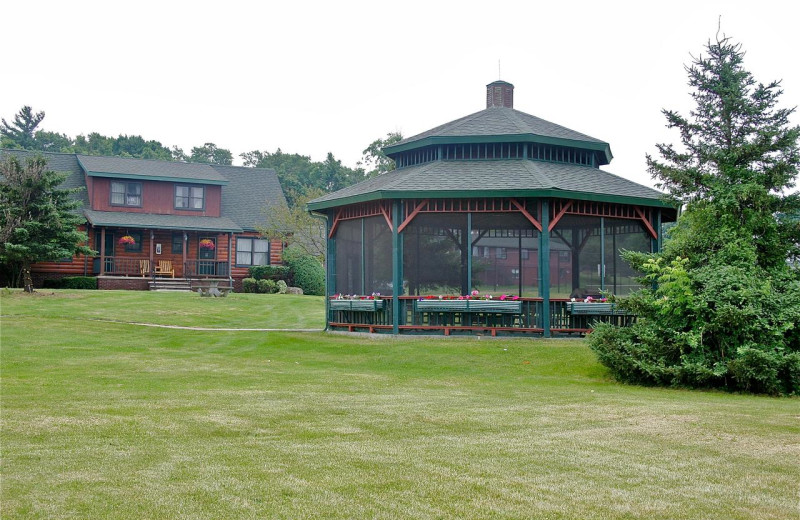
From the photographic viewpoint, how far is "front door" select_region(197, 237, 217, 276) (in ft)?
131

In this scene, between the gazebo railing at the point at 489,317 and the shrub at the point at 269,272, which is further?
the shrub at the point at 269,272

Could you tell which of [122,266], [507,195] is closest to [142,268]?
[122,266]

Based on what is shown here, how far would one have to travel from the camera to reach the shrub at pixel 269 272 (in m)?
41.3

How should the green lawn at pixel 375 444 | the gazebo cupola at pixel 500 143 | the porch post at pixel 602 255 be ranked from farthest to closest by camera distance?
the gazebo cupola at pixel 500 143
the porch post at pixel 602 255
the green lawn at pixel 375 444

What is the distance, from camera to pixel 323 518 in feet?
18.6

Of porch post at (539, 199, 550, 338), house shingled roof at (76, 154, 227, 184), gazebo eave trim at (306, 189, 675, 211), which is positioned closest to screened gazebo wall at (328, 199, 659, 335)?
porch post at (539, 199, 550, 338)

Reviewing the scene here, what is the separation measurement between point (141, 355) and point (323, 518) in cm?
1303

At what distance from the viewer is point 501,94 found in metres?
27.6

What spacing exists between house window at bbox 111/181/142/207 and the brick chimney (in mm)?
20490

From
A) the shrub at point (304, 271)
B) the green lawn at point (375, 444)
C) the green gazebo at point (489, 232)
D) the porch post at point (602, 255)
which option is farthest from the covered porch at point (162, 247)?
the porch post at point (602, 255)

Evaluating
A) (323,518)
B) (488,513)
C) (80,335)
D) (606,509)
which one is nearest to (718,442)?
(606,509)

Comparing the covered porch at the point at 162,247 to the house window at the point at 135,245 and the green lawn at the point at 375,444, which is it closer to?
the house window at the point at 135,245

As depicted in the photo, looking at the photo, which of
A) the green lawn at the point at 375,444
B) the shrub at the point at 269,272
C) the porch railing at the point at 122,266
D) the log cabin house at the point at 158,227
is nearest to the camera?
the green lawn at the point at 375,444

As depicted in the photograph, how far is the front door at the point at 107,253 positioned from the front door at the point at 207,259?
4.11 meters
